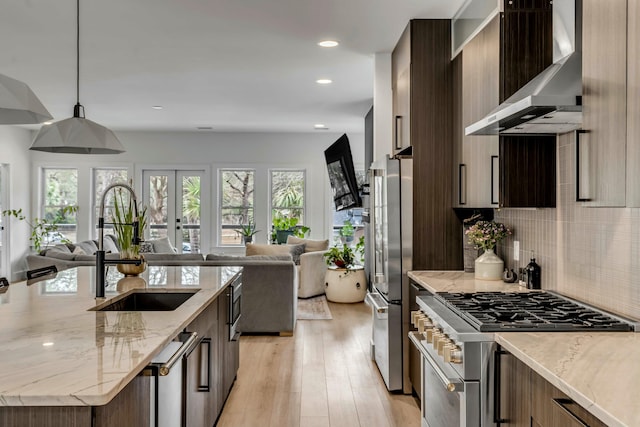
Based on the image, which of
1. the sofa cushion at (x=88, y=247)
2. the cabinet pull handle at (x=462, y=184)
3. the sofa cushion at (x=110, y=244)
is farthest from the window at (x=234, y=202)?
the cabinet pull handle at (x=462, y=184)

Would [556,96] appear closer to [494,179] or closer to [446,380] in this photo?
[494,179]

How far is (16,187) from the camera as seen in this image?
880 cm

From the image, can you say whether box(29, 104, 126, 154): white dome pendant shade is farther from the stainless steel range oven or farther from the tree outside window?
the tree outside window

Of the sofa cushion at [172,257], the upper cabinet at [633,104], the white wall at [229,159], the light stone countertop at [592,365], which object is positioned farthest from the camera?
the white wall at [229,159]

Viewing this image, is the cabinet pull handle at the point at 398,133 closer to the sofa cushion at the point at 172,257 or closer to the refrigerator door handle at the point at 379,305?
the refrigerator door handle at the point at 379,305

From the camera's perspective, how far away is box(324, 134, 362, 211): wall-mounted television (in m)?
5.83

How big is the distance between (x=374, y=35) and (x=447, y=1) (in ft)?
2.49

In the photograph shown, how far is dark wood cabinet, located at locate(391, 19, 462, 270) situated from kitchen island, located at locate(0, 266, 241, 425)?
1.52 meters

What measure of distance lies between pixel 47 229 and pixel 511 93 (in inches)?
344

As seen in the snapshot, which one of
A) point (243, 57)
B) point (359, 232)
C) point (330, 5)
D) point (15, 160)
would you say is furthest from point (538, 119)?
point (15, 160)

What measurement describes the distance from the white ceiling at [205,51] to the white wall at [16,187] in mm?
1881

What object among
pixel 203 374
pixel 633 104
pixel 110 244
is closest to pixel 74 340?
pixel 203 374

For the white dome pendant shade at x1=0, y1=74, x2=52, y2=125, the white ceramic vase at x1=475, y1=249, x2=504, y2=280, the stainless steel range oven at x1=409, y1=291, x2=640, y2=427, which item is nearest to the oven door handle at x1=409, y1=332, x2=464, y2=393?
the stainless steel range oven at x1=409, y1=291, x2=640, y2=427

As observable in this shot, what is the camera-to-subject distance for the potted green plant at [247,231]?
914 cm
